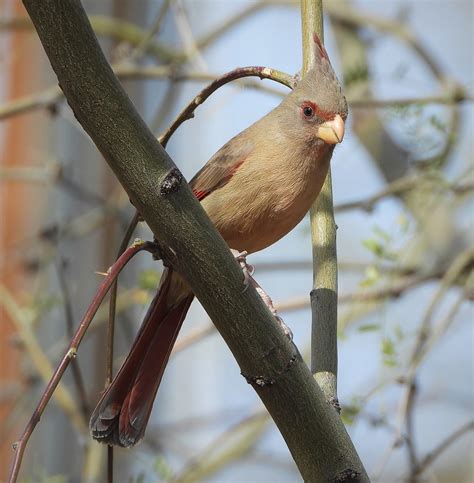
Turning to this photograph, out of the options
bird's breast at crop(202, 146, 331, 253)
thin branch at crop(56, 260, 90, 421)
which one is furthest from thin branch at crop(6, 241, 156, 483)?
thin branch at crop(56, 260, 90, 421)

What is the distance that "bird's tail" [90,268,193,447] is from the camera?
1.91m

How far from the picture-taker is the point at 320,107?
221 cm

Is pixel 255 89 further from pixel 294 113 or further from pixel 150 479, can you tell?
pixel 150 479

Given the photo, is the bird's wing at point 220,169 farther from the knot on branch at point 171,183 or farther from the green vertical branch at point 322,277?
the knot on branch at point 171,183

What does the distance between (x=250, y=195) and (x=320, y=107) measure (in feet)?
0.97

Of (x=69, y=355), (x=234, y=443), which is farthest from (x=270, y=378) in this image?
(x=234, y=443)

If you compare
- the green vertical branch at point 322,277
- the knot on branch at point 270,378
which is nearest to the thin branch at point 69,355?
the knot on branch at point 270,378

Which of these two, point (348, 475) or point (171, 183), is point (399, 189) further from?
point (171, 183)

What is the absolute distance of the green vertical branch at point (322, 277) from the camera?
71.5 inches

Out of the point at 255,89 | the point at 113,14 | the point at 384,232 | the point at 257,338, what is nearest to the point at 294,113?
the point at 384,232

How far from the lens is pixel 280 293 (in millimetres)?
5461

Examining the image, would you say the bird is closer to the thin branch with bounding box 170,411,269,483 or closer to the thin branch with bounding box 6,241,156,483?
the thin branch with bounding box 6,241,156,483

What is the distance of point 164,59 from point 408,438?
1.88 meters

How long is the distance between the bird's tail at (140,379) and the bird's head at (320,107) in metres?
0.50
